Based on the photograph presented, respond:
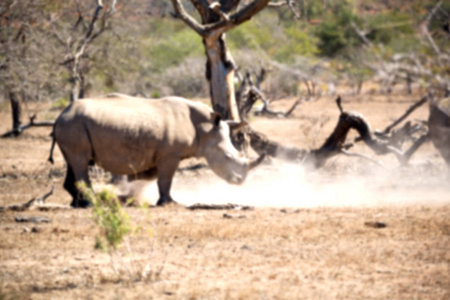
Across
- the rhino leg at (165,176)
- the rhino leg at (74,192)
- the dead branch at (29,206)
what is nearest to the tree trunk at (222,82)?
the rhino leg at (165,176)

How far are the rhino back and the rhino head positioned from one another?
20 cm

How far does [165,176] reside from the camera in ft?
35.4

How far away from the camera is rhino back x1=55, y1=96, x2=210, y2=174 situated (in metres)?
10.2

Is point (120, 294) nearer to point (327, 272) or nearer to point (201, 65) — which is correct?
point (327, 272)

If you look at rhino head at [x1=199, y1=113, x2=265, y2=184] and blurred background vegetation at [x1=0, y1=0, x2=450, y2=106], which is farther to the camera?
rhino head at [x1=199, y1=113, x2=265, y2=184]

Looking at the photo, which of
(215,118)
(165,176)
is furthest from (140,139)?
(215,118)

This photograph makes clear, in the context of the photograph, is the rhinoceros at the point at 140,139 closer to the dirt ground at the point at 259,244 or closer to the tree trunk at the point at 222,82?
the dirt ground at the point at 259,244

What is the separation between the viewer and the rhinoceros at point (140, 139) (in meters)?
10.2

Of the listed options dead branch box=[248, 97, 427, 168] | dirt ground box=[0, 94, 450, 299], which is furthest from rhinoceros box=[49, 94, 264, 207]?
dead branch box=[248, 97, 427, 168]

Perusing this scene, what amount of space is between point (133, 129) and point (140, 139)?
19 centimetres

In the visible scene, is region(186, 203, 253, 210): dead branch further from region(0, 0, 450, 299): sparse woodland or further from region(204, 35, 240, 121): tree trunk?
region(204, 35, 240, 121): tree trunk

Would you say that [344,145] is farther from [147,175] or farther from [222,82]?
[147,175]

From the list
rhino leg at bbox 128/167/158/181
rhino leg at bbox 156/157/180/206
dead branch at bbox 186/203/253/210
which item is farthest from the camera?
rhino leg at bbox 128/167/158/181

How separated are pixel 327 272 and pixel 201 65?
2629cm
